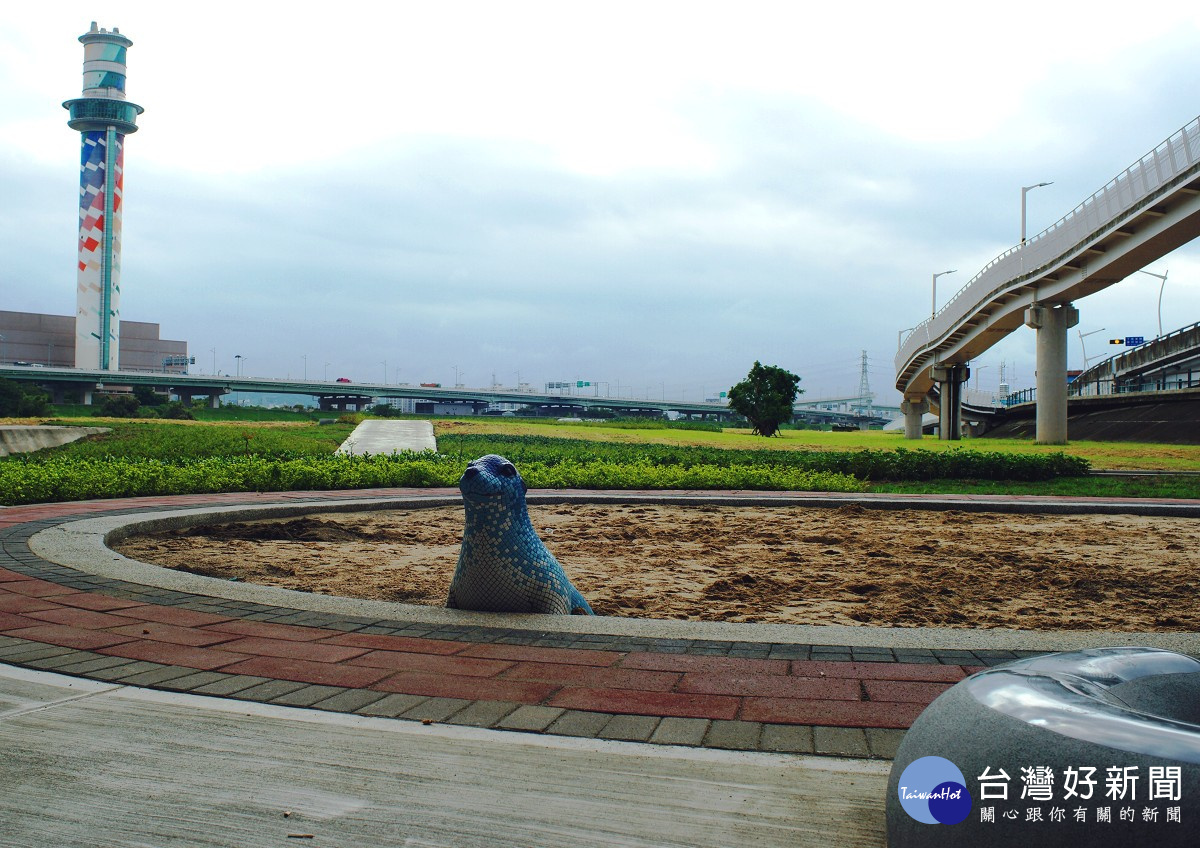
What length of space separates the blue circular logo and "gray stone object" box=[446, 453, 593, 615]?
10.6 ft

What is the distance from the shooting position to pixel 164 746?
2.90m

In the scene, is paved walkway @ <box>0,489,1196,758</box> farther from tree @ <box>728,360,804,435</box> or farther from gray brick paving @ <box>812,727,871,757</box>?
tree @ <box>728,360,804,435</box>

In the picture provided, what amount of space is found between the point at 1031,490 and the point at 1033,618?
11.3 meters

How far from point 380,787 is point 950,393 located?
46488 mm

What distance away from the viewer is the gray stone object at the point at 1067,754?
5.38 ft

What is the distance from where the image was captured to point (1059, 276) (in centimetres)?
3072

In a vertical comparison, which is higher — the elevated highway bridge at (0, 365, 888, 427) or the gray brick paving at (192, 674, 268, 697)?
the elevated highway bridge at (0, 365, 888, 427)

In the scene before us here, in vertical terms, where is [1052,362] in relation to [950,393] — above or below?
above

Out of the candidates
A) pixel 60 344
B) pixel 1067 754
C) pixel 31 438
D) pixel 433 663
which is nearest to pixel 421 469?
pixel 433 663

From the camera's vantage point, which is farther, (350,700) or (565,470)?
(565,470)

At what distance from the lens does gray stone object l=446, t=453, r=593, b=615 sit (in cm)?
498

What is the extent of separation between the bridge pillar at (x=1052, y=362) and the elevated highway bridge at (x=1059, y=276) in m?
0.04

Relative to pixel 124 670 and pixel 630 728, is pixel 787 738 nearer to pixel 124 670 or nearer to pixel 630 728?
pixel 630 728

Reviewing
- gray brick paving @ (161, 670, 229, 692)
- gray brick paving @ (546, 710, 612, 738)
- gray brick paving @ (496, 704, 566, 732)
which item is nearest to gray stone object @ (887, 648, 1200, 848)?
gray brick paving @ (546, 710, 612, 738)
